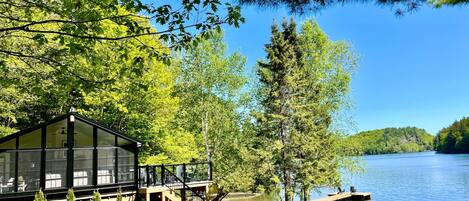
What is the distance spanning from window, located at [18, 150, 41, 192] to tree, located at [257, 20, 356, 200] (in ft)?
31.6

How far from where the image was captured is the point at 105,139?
13492 mm

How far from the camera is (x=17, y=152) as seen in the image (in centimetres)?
1190

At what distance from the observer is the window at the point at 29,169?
12.0m

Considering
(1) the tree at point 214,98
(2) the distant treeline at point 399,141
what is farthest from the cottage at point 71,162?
(2) the distant treeline at point 399,141

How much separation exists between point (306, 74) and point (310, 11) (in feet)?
58.0

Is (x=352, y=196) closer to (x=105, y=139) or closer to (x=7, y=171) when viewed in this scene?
(x=105, y=139)

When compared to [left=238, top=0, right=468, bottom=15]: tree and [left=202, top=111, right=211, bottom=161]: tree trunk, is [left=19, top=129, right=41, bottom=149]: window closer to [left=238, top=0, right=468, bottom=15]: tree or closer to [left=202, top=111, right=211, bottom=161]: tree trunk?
[left=238, top=0, right=468, bottom=15]: tree

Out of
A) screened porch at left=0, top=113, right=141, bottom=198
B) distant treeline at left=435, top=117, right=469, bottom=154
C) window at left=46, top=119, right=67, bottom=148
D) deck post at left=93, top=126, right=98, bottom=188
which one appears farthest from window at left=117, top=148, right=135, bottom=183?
distant treeline at left=435, top=117, right=469, bottom=154

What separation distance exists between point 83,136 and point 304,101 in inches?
438

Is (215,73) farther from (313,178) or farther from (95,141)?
(95,141)

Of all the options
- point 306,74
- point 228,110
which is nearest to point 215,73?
point 228,110

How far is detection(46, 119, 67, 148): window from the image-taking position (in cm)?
1279

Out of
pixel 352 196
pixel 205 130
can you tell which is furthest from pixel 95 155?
pixel 205 130

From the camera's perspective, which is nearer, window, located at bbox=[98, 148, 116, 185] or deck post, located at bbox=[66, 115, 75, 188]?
deck post, located at bbox=[66, 115, 75, 188]
